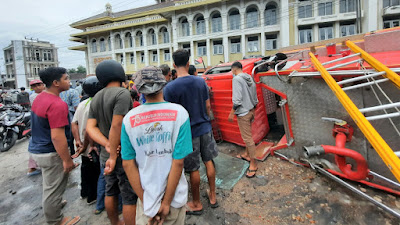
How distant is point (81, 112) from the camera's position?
254 centimetres

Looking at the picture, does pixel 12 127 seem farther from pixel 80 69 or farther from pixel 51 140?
pixel 80 69

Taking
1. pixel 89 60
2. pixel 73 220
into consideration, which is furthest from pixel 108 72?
pixel 89 60

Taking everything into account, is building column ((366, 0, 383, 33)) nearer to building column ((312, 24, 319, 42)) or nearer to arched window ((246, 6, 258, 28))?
building column ((312, 24, 319, 42))

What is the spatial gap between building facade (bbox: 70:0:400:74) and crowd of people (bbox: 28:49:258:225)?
17090mm

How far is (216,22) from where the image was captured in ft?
68.3

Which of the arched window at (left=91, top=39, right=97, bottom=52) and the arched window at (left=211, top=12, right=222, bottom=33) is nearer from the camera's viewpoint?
the arched window at (left=211, top=12, right=222, bottom=33)

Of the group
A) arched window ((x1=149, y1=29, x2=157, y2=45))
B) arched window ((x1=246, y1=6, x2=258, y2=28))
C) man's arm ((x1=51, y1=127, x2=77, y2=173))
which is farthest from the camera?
arched window ((x1=149, y1=29, x2=157, y2=45))

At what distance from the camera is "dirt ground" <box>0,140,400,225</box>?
2.12 m

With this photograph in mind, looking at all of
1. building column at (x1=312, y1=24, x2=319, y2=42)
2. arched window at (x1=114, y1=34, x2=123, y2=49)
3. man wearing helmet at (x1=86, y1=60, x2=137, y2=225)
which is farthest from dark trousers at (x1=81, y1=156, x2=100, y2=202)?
arched window at (x1=114, y1=34, x2=123, y2=49)

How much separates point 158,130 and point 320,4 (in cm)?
2218

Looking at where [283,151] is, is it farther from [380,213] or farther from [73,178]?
[73,178]

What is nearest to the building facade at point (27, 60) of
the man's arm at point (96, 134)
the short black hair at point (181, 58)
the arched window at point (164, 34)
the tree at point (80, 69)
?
the tree at point (80, 69)

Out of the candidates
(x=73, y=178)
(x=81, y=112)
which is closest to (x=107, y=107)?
(x=81, y=112)

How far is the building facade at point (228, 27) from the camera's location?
56.4ft
